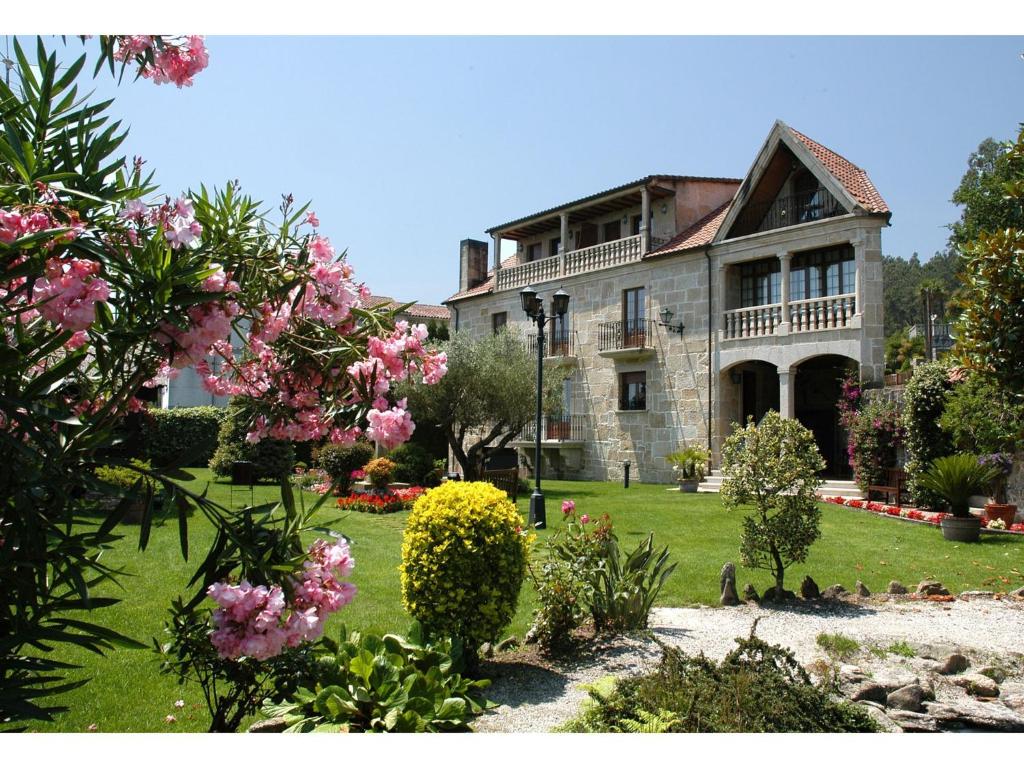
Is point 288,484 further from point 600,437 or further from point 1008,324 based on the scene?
point 600,437

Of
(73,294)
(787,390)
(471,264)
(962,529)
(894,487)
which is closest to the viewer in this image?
(73,294)

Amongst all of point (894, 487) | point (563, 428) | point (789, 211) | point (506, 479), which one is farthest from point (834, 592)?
point (563, 428)

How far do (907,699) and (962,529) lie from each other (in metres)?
8.40

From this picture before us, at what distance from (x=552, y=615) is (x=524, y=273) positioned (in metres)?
23.2

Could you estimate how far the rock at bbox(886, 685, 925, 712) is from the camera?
14.0 feet

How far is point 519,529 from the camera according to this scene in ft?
17.3

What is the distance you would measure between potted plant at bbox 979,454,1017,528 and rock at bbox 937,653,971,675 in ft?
29.8

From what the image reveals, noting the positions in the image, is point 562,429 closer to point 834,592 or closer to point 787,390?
point 787,390

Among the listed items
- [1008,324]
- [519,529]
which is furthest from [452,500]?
[1008,324]

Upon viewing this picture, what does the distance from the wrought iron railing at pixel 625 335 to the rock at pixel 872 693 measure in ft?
61.4

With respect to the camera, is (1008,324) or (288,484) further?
(1008,324)

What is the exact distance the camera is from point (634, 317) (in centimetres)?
2398
